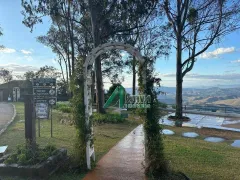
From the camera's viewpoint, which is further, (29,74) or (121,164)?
(29,74)

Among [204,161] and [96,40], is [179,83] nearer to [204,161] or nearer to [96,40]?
[96,40]

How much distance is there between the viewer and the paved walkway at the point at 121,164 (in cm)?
450

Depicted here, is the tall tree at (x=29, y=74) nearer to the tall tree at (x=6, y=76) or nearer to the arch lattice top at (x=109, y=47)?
the tall tree at (x=6, y=76)

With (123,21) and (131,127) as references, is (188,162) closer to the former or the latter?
(131,127)

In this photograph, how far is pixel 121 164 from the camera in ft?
17.2

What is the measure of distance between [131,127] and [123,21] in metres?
6.89

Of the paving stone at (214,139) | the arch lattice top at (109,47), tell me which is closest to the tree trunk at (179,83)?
the paving stone at (214,139)

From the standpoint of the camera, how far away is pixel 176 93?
15.0 meters

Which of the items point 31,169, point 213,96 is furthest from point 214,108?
point 31,169

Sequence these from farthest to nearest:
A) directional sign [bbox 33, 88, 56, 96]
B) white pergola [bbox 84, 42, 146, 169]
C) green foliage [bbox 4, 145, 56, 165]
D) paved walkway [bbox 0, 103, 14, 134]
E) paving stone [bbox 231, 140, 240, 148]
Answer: paved walkway [bbox 0, 103, 14, 134] → paving stone [bbox 231, 140, 240, 148] → directional sign [bbox 33, 88, 56, 96] → white pergola [bbox 84, 42, 146, 169] → green foliage [bbox 4, 145, 56, 165]

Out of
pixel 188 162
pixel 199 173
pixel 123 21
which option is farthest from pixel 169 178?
pixel 123 21

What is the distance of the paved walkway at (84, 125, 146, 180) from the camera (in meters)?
4.50

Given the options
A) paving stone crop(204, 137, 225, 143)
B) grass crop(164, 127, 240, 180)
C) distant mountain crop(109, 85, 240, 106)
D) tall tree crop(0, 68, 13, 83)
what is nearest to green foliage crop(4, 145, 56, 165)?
grass crop(164, 127, 240, 180)

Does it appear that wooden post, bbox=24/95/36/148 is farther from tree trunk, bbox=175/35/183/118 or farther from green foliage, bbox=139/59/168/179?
tree trunk, bbox=175/35/183/118
